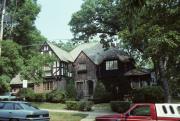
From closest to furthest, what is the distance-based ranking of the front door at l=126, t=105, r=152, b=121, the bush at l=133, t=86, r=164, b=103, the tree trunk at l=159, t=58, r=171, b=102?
1. the front door at l=126, t=105, r=152, b=121
2. the tree trunk at l=159, t=58, r=171, b=102
3. the bush at l=133, t=86, r=164, b=103

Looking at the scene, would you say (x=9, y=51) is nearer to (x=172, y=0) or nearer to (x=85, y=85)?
(x=85, y=85)

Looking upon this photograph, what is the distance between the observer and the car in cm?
2227

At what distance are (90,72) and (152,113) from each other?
35714 mm

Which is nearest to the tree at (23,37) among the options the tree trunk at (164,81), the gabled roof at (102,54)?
the gabled roof at (102,54)

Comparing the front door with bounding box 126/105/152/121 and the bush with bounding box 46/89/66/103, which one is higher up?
the bush with bounding box 46/89/66/103

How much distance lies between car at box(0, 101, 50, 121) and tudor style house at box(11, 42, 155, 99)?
90.6 feet

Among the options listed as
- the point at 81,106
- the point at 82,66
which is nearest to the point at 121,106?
the point at 81,106

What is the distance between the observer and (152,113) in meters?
18.0

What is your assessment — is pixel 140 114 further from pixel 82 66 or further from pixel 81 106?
pixel 82 66

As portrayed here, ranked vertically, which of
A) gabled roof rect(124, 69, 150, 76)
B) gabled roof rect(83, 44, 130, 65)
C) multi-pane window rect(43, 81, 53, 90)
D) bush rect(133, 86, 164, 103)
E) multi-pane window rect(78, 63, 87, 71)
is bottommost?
bush rect(133, 86, 164, 103)

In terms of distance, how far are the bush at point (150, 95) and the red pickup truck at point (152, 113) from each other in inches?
950

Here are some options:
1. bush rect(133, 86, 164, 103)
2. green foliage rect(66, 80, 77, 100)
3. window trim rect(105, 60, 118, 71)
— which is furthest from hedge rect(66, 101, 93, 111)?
window trim rect(105, 60, 118, 71)

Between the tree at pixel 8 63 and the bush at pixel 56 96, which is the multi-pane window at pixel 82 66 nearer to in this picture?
the bush at pixel 56 96

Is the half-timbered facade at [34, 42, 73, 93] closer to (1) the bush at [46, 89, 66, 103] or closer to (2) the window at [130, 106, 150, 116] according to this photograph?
(1) the bush at [46, 89, 66, 103]
